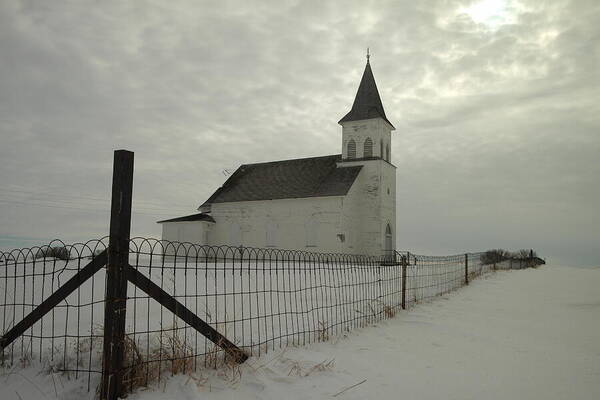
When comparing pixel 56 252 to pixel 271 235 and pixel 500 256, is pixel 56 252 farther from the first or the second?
pixel 500 256

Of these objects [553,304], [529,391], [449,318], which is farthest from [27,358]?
[553,304]

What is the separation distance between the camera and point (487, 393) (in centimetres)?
493

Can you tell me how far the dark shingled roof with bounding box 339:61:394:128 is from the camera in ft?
113

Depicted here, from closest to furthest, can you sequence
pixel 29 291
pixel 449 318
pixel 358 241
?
1. pixel 449 318
2. pixel 29 291
3. pixel 358 241

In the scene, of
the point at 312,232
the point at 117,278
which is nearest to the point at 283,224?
the point at 312,232

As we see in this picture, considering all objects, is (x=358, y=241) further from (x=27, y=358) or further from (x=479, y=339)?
(x=27, y=358)

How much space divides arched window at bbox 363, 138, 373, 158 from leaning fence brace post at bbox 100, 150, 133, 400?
2990cm

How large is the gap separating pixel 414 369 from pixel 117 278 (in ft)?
12.9

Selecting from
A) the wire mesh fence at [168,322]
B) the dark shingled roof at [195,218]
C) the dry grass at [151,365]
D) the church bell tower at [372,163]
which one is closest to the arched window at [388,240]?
the church bell tower at [372,163]

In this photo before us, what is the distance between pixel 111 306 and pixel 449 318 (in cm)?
750

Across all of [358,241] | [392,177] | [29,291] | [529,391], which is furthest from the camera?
[392,177]

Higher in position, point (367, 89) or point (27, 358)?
point (367, 89)

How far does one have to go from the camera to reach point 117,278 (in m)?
4.76

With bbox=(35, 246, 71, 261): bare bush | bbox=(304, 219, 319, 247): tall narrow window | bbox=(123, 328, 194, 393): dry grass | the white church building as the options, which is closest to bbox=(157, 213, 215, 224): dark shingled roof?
the white church building
